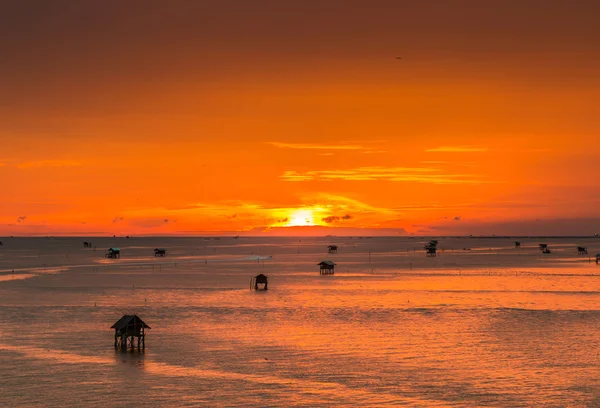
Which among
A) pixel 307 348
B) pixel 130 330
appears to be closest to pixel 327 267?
pixel 307 348

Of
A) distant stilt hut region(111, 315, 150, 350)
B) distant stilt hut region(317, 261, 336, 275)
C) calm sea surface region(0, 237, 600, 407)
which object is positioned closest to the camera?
calm sea surface region(0, 237, 600, 407)

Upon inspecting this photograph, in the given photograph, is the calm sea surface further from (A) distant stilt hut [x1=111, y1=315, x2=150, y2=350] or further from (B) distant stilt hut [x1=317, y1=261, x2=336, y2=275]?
(B) distant stilt hut [x1=317, y1=261, x2=336, y2=275]

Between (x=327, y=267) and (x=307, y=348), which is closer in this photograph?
(x=307, y=348)

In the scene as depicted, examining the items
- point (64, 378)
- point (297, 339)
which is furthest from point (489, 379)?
point (64, 378)

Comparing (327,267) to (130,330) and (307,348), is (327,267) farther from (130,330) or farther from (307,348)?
(130,330)

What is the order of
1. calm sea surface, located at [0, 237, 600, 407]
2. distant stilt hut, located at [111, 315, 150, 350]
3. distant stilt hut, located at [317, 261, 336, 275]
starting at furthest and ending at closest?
distant stilt hut, located at [317, 261, 336, 275] → distant stilt hut, located at [111, 315, 150, 350] → calm sea surface, located at [0, 237, 600, 407]

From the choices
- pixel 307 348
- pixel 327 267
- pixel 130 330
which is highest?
pixel 327 267

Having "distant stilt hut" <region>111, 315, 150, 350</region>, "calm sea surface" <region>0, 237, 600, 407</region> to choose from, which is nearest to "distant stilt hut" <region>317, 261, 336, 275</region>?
"calm sea surface" <region>0, 237, 600, 407</region>

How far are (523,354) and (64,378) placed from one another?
31818mm

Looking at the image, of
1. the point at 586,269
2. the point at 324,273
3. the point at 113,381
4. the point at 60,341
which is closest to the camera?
the point at 113,381

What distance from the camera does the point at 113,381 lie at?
1833 inches

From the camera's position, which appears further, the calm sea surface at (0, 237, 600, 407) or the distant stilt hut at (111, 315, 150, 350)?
the distant stilt hut at (111, 315, 150, 350)

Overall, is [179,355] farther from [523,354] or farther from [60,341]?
[523,354]

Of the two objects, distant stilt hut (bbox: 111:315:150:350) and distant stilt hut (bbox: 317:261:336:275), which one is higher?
distant stilt hut (bbox: 317:261:336:275)
